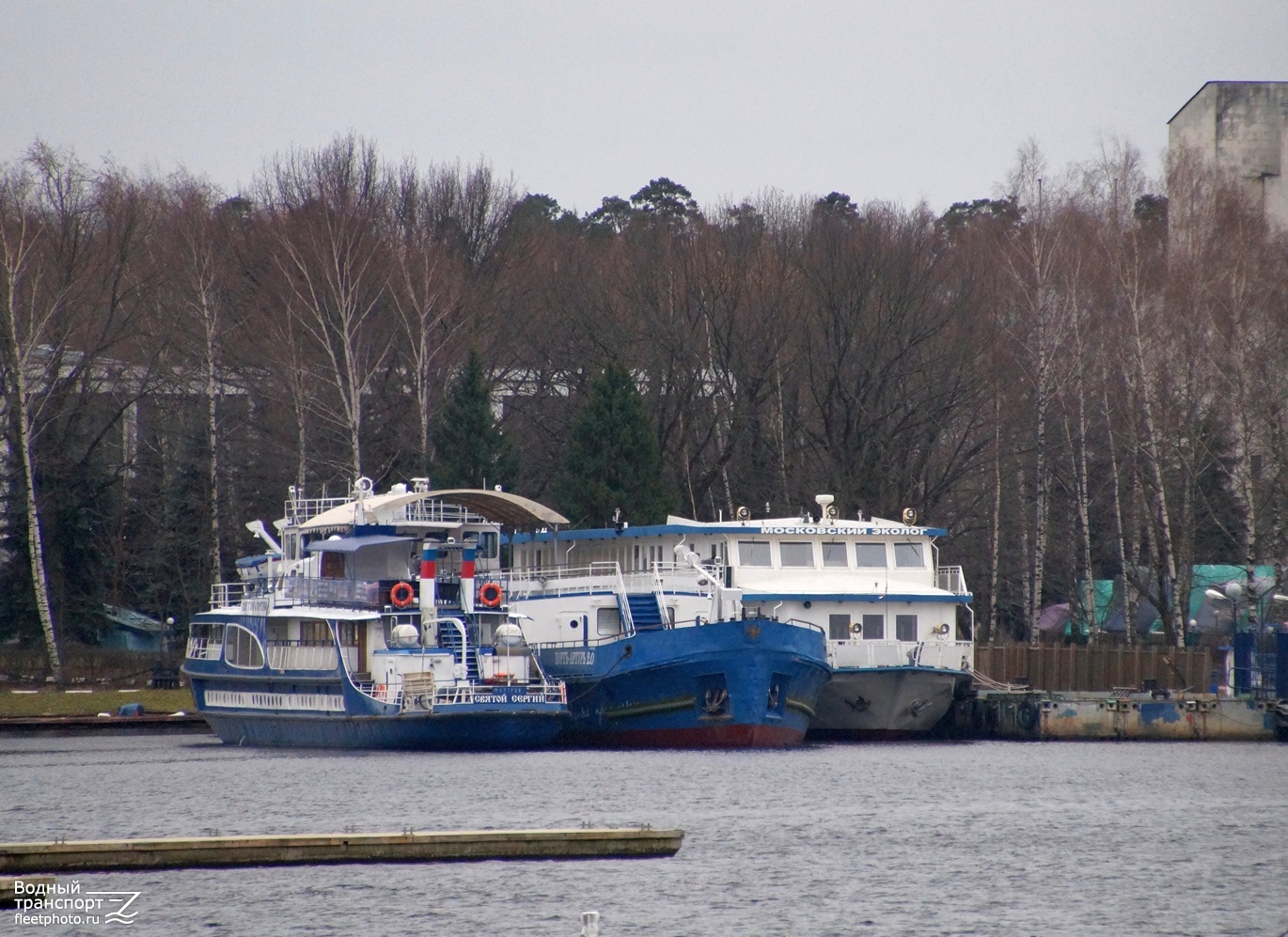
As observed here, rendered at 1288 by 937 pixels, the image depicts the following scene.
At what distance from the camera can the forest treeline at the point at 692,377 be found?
61.2 m

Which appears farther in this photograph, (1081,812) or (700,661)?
(700,661)

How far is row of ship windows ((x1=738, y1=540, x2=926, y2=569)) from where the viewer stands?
5216 cm

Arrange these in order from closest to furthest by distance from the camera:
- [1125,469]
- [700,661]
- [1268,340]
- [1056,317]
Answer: [700,661]
[1268,340]
[1056,317]
[1125,469]

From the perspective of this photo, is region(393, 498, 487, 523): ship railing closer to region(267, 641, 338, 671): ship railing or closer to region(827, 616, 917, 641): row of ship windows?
region(267, 641, 338, 671): ship railing

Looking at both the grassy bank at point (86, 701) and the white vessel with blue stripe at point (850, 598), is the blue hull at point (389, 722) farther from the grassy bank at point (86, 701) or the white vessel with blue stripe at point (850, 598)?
the grassy bank at point (86, 701)

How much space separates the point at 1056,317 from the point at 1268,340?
714 cm

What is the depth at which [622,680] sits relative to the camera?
47906 mm

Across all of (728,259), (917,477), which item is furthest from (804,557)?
(728,259)

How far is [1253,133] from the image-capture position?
74.9 metres

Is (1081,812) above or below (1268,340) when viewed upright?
below

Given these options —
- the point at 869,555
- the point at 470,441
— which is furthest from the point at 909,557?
the point at 470,441

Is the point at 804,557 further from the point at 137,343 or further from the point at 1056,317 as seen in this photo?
the point at 137,343

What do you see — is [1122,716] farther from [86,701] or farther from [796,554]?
[86,701]

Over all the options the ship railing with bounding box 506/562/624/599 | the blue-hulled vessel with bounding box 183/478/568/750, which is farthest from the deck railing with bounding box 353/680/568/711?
the ship railing with bounding box 506/562/624/599
